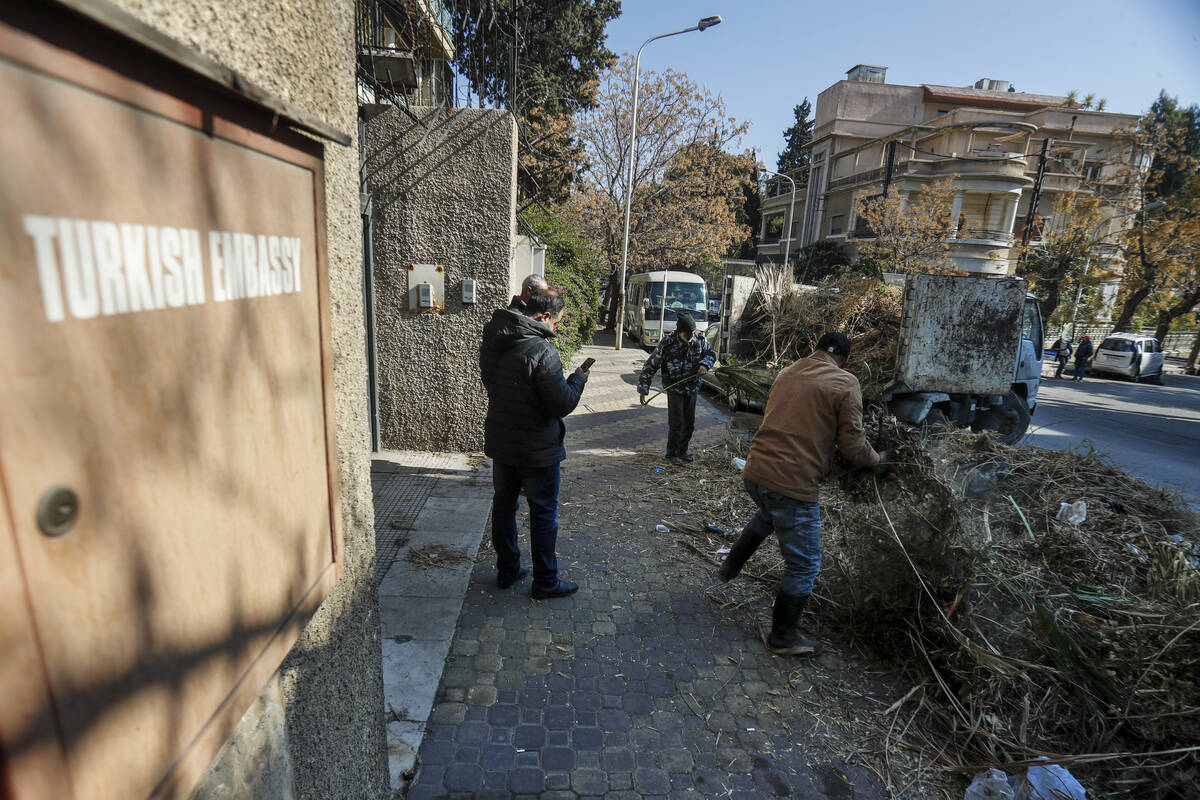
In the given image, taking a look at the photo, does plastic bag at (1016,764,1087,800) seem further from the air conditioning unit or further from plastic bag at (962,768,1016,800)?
the air conditioning unit

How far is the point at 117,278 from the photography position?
764 millimetres

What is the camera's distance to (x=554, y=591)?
388cm

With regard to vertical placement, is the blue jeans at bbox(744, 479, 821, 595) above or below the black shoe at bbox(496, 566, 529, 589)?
above

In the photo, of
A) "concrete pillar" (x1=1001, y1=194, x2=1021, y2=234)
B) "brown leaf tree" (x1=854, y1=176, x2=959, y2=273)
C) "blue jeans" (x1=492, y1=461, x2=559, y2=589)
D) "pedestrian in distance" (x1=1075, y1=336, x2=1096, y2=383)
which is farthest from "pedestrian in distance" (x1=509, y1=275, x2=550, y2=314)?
"concrete pillar" (x1=1001, y1=194, x2=1021, y2=234)

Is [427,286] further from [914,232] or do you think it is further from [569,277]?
[914,232]

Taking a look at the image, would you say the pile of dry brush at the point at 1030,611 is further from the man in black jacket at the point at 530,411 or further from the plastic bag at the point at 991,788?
the man in black jacket at the point at 530,411

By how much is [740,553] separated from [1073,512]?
6.74 feet

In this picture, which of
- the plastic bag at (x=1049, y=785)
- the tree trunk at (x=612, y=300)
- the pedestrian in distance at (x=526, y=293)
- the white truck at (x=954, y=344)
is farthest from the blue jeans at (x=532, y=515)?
the tree trunk at (x=612, y=300)

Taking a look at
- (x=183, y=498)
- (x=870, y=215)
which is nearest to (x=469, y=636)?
(x=183, y=498)

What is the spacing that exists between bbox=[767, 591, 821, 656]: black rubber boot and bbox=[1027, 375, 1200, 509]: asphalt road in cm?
342

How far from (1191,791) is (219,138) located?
3.67 metres

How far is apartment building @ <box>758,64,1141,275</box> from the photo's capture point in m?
28.6

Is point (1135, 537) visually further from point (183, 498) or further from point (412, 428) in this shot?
point (412, 428)

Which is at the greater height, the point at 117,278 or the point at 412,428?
the point at 117,278
